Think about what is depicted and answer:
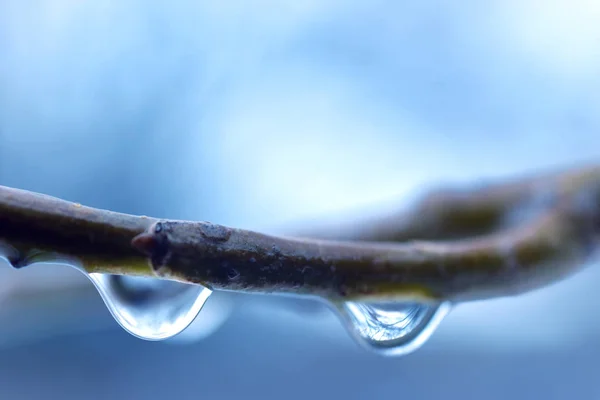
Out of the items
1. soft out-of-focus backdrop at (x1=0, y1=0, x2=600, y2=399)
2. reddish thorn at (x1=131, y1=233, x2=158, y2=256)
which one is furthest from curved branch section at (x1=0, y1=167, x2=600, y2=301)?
soft out-of-focus backdrop at (x1=0, y1=0, x2=600, y2=399)

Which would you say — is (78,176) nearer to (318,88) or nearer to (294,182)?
(294,182)

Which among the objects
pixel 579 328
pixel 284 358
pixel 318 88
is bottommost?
pixel 284 358

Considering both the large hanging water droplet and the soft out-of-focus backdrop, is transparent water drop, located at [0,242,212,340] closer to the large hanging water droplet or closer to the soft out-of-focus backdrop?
the large hanging water droplet

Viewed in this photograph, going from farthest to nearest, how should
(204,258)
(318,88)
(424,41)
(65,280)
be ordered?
(424,41)
(318,88)
(65,280)
(204,258)

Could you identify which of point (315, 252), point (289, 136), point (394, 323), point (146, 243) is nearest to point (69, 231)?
point (146, 243)

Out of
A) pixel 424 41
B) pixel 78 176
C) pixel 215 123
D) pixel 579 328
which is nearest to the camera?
pixel 78 176

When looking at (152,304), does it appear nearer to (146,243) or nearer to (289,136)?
(146,243)

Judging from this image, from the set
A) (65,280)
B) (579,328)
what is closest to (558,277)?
(65,280)

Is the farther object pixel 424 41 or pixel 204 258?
pixel 424 41
